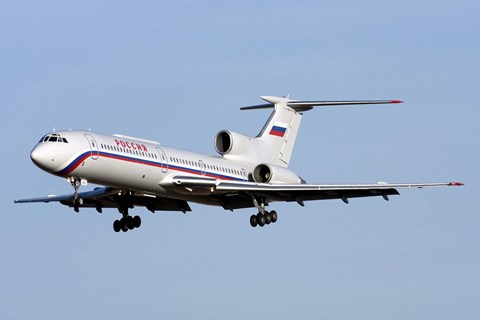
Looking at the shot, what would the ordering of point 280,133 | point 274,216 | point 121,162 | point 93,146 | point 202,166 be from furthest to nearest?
point 280,133
point 274,216
point 202,166
point 121,162
point 93,146

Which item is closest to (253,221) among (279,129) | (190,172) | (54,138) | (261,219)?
(261,219)

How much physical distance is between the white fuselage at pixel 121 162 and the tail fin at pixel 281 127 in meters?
4.18

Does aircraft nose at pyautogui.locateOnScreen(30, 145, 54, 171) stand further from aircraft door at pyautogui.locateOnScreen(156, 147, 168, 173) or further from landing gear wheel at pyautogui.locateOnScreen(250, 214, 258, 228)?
landing gear wheel at pyautogui.locateOnScreen(250, 214, 258, 228)

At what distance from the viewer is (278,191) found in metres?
45.8

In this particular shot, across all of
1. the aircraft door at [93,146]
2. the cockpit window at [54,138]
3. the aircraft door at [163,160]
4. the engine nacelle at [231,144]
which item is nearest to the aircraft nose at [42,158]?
the cockpit window at [54,138]

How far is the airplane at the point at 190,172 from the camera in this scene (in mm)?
42156

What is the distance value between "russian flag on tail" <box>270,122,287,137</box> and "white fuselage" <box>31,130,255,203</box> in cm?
474

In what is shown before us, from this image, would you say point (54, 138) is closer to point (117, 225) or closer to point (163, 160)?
point (163, 160)

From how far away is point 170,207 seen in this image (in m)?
48.2

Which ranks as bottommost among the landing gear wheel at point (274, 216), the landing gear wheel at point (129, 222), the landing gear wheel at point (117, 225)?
the landing gear wheel at point (117, 225)

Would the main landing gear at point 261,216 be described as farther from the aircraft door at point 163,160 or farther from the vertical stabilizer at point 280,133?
the aircraft door at point 163,160

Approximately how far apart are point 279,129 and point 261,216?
5.26m

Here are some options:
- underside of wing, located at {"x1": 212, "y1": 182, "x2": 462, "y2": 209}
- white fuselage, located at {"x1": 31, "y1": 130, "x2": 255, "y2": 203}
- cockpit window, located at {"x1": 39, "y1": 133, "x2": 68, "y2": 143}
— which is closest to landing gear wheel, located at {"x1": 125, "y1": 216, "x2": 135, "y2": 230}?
white fuselage, located at {"x1": 31, "y1": 130, "x2": 255, "y2": 203}

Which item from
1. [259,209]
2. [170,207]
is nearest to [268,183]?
[259,209]
